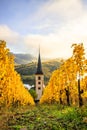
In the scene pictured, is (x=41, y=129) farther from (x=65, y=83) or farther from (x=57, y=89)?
(x=57, y=89)

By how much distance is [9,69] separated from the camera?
4409 centimetres

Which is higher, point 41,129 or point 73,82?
point 73,82

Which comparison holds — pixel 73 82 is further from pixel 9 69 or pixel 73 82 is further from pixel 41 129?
pixel 41 129

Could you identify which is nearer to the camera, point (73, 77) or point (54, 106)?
point (54, 106)

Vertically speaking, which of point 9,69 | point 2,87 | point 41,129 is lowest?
point 41,129

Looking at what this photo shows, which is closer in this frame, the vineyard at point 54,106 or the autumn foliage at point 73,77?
the vineyard at point 54,106

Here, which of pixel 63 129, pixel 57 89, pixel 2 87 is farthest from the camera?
pixel 57 89

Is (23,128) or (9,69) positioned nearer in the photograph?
(23,128)

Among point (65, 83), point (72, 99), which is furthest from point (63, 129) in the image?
point (72, 99)

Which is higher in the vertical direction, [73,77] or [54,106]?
[73,77]

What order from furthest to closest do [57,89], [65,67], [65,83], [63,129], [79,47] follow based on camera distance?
1. [57,89]
2. [65,83]
3. [65,67]
4. [79,47]
5. [63,129]

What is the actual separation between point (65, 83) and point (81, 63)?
15948mm

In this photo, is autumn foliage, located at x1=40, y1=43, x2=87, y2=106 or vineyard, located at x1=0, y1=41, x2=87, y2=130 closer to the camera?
vineyard, located at x1=0, y1=41, x2=87, y2=130

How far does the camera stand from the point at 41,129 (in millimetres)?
19344
